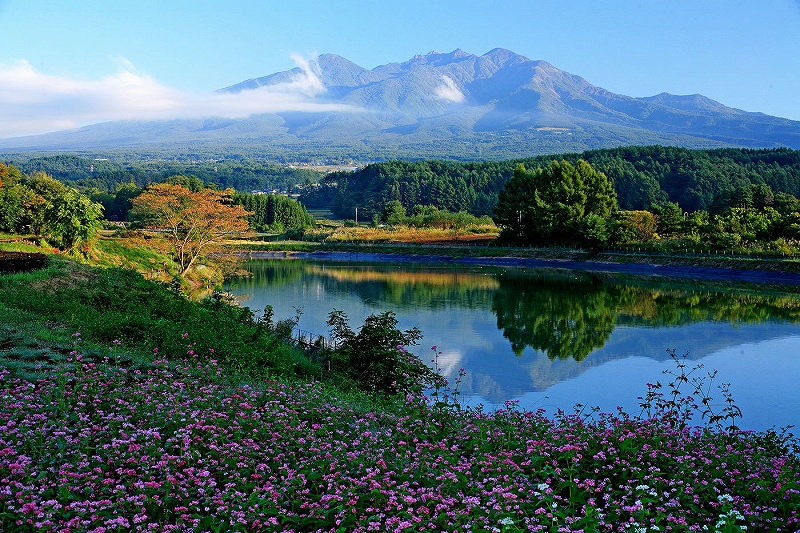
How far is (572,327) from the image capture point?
1877 centimetres

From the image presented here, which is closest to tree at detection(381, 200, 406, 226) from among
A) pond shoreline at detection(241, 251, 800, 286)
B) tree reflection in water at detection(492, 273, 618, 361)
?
pond shoreline at detection(241, 251, 800, 286)

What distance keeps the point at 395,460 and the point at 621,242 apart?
3652cm

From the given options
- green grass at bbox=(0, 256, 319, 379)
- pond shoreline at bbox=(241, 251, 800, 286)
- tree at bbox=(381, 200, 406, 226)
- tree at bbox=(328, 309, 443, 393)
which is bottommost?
pond shoreline at bbox=(241, 251, 800, 286)

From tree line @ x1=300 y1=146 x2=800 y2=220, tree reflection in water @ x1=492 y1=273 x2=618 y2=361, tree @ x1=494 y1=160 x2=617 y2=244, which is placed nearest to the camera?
tree reflection in water @ x1=492 y1=273 x2=618 y2=361

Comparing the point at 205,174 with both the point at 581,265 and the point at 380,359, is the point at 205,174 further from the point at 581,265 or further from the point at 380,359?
the point at 380,359

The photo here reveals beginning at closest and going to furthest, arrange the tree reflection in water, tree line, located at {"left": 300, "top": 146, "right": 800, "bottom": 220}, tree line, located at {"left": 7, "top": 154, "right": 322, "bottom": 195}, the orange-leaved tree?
the tree reflection in water
the orange-leaved tree
tree line, located at {"left": 300, "top": 146, "right": 800, "bottom": 220}
tree line, located at {"left": 7, "top": 154, "right": 322, "bottom": 195}

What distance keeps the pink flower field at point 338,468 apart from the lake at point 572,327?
4451 millimetres

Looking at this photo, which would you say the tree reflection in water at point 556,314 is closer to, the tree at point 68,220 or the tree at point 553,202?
the tree at point 553,202

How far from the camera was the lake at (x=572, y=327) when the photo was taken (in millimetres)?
11805

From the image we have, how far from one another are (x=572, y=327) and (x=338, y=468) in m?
14.6

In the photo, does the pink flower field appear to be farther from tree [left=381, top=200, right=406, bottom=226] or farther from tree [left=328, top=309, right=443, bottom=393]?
tree [left=381, top=200, right=406, bottom=226]

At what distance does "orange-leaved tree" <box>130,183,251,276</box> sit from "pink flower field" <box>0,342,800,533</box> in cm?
2016

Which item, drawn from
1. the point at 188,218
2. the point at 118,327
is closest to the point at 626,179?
the point at 188,218

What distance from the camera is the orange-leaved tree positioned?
2603 cm
